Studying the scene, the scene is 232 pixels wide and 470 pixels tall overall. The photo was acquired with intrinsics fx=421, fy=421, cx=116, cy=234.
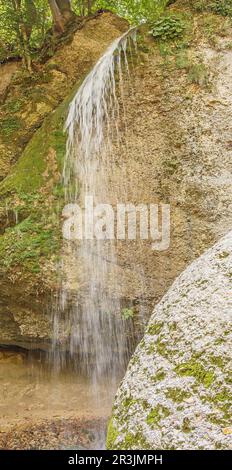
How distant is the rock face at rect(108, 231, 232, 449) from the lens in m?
2.34

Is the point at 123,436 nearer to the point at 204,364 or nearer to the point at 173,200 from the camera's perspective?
the point at 204,364

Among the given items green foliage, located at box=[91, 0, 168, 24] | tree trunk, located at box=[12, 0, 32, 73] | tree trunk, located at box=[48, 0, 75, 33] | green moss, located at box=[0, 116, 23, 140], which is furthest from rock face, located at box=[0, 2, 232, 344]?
green foliage, located at box=[91, 0, 168, 24]

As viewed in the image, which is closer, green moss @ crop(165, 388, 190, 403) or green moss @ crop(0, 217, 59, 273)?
green moss @ crop(165, 388, 190, 403)

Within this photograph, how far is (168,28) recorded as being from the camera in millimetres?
6637

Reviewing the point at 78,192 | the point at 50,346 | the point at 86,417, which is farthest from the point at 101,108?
the point at 86,417

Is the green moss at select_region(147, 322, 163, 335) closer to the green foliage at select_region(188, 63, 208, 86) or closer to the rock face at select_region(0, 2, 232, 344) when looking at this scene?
the rock face at select_region(0, 2, 232, 344)

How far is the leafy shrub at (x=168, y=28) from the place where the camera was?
6578 mm

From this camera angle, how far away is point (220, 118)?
5918 mm

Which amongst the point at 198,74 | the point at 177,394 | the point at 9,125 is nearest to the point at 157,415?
the point at 177,394

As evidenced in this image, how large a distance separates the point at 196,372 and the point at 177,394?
0.18 meters

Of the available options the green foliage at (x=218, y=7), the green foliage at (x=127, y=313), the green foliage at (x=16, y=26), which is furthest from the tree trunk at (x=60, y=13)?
the green foliage at (x=127, y=313)

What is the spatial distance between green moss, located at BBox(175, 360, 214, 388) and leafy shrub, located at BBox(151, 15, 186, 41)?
5.50 m

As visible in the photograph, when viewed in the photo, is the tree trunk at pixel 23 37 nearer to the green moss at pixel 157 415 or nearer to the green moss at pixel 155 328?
the green moss at pixel 155 328
